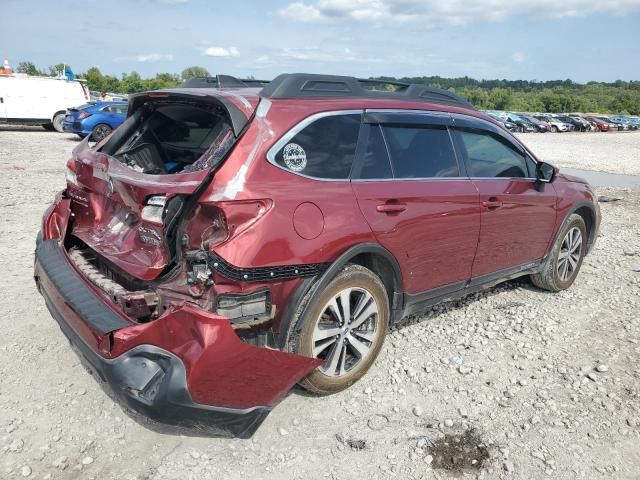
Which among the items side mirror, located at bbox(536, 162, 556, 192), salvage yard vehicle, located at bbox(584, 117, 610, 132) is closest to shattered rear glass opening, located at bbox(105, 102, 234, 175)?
side mirror, located at bbox(536, 162, 556, 192)

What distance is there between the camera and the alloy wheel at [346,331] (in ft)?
10.6

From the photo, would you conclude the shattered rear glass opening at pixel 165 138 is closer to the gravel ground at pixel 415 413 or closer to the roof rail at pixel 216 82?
the roof rail at pixel 216 82

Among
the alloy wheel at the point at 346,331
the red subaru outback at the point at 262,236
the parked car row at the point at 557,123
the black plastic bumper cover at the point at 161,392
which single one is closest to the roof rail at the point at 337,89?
the red subaru outback at the point at 262,236

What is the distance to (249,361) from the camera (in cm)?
268

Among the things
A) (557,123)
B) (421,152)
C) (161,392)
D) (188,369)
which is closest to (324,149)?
(421,152)

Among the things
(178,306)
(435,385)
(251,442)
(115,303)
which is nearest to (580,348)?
(435,385)

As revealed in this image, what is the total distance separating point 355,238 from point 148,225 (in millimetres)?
1189

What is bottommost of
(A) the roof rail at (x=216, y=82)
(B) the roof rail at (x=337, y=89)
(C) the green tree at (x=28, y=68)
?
(C) the green tree at (x=28, y=68)

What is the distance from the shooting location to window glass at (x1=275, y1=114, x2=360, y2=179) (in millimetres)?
3053

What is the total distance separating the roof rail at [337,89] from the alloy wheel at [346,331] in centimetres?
122

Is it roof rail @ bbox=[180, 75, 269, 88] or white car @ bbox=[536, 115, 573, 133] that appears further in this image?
white car @ bbox=[536, 115, 573, 133]

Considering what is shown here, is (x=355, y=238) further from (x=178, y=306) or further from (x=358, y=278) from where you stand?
(x=178, y=306)

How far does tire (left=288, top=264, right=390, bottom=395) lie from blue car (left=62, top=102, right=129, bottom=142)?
16.4m

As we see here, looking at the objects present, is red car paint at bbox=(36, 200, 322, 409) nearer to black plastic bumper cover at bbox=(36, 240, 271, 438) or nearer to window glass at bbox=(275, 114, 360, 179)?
black plastic bumper cover at bbox=(36, 240, 271, 438)
